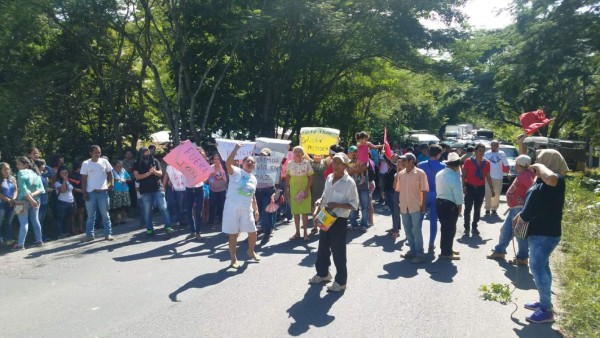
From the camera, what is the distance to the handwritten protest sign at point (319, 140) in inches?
474

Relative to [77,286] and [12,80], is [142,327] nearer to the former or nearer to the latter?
[77,286]

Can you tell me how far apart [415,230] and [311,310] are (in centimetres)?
297

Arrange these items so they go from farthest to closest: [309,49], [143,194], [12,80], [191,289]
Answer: [309,49] < [12,80] < [143,194] < [191,289]

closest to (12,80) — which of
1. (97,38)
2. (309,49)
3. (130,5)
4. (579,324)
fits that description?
(97,38)

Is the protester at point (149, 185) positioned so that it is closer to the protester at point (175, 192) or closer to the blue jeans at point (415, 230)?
the protester at point (175, 192)

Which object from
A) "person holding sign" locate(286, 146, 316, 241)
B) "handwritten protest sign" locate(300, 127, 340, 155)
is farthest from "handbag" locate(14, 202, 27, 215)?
"handwritten protest sign" locate(300, 127, 340, 155)

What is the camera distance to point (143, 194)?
10602 mm

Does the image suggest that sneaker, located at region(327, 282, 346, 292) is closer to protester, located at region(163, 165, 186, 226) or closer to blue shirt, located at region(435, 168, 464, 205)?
blue shirt, located at region(435, 168, 464, 205)

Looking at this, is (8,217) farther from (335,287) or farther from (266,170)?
(335,287)

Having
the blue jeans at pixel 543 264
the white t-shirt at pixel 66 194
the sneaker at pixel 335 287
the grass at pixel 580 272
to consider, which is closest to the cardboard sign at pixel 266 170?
the sneaker at pixel 335 287

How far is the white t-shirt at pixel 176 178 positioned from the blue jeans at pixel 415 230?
510 centimetres

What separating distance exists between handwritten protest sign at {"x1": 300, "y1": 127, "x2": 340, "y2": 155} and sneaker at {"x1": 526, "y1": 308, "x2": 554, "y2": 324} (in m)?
6.76

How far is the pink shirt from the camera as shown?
27.7ft

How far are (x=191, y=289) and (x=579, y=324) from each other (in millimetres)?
4619
